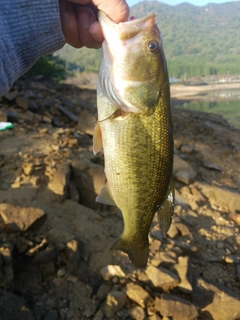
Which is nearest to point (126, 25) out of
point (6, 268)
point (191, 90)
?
point (6, 268)

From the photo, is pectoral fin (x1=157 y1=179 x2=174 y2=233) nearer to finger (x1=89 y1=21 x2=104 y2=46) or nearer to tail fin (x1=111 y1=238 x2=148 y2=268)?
tail fin (x1=111 y1=238 x2=148 y2=268)

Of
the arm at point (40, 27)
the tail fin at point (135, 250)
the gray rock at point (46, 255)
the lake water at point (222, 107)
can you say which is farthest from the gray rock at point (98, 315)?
the lake water at point (222, 107)

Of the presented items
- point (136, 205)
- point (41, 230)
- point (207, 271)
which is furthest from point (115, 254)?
point (136, 205)

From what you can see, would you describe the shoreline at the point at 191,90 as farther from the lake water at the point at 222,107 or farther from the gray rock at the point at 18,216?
the gray rock at the point at 18,216

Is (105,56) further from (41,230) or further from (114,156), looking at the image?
(41,230)

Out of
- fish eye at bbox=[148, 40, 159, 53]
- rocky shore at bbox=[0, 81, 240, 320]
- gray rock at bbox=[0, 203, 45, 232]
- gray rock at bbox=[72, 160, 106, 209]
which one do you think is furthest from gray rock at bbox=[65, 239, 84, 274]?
fish eye at bbox=[148, 40, 159, 53]

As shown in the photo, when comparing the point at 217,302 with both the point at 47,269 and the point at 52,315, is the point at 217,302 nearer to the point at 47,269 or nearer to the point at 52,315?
the point at 52,315
